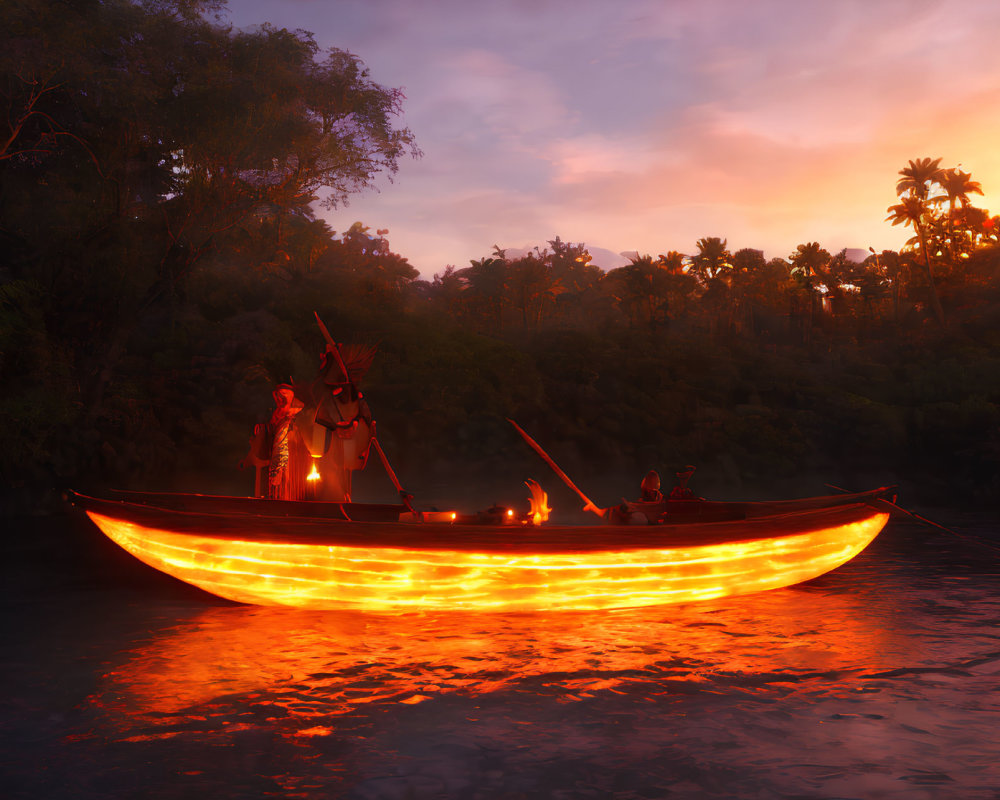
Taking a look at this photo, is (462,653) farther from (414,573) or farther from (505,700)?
(505,700)

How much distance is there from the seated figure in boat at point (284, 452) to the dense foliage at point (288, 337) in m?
11.9

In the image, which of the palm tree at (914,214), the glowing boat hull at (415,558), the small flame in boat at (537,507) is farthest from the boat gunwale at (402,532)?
the palm tree at (914,214)

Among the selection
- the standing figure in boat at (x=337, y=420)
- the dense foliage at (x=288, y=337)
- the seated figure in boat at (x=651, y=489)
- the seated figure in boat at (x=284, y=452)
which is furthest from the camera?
the dense foliage at (x=288, y=337)

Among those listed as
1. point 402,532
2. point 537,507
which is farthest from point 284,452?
point 537,507

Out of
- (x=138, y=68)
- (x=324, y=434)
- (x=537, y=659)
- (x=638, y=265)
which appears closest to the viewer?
(x=537, y=659)

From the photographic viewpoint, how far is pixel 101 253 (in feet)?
66.7

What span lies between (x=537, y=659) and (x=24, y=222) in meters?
17.8

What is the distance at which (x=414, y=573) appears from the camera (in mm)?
8367

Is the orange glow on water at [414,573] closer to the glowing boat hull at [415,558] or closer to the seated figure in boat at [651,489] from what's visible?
the glowing boat hull at [415,558]

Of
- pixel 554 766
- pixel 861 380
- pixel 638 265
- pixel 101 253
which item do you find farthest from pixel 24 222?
pixel 638 265

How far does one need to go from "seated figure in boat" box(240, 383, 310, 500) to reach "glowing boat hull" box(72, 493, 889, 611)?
90 cm

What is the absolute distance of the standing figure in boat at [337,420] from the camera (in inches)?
348

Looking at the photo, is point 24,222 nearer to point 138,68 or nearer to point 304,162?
point 138,68

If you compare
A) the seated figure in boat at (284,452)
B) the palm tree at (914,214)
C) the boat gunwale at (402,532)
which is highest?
the palm tree at (914,214)
